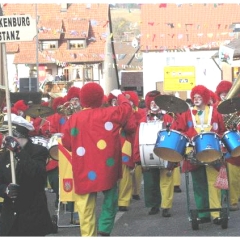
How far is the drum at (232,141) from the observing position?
937cm

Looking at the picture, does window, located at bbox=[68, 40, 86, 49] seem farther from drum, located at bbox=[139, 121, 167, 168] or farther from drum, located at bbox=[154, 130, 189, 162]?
drum, located at bbox=[154, 130, 189, 162]

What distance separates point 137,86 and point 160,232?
2440 inches

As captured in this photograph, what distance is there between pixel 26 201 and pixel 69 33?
62.5m

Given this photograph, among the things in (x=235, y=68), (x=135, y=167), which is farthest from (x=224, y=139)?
(x=235, y=68)

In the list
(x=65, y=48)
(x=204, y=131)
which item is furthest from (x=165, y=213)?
(x=65, y=48)

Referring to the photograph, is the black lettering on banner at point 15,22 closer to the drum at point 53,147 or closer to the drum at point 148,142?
the drum at point 53,147

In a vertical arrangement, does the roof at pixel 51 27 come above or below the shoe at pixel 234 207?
above

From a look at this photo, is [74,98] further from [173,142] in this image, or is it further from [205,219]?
[173,142]

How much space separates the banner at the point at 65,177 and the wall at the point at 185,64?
49.5m

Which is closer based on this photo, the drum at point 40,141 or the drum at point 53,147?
the drum at point 53,147

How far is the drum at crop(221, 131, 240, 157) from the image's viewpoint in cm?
937

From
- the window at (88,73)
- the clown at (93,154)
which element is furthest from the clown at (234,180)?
the window at (88,73)

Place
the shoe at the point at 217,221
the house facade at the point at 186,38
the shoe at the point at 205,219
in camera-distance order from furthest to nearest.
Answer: the house facade at the point at 186,38 → the shoe at the point at 205,219 → the shoe at the point at 217,221

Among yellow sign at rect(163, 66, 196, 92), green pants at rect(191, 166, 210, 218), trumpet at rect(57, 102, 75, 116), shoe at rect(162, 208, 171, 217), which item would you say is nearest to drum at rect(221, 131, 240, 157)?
green pants at rect(191, 166, 210, 218)
